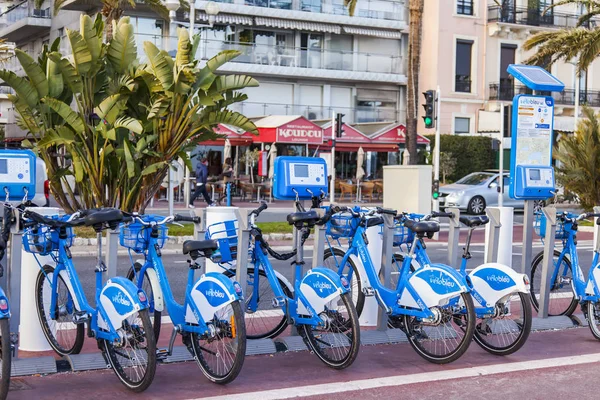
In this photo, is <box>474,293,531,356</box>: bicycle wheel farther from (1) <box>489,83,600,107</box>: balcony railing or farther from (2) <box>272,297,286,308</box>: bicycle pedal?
(1) <box>489,83,600,107</box>: balcony railing

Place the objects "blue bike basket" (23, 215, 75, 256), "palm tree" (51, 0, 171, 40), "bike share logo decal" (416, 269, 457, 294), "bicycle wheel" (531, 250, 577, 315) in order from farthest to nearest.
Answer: "palm tree" (51, 0, 171, 40), "bicycle wheel" (531, 250, 577, 315), "bike share logo decal" (416, 269, 457, 294), "blue bike basket" (23, 215, 75, 256)

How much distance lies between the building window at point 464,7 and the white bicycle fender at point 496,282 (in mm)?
41064

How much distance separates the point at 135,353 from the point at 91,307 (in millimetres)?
670

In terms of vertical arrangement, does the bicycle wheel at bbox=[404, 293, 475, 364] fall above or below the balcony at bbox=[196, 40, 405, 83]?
below

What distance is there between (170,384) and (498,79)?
43869 mm

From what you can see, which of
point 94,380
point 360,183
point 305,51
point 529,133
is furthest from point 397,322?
point 305,51

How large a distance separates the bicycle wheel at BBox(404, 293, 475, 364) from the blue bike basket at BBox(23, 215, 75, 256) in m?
2.81

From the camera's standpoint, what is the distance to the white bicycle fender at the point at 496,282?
743 centimetres

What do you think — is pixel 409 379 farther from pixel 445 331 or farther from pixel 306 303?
pixel 306 303

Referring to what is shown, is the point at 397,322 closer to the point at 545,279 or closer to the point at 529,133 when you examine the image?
the point at 545,279

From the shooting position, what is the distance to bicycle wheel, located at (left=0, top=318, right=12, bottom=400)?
5.54 meters

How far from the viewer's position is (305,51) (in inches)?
1753

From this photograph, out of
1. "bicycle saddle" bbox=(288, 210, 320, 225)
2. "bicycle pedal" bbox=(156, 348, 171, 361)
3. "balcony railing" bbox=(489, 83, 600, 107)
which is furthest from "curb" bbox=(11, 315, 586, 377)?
"balcony railing" bbox=(489, 83, 600, 107)

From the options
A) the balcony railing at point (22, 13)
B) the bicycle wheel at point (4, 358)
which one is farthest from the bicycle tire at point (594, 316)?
the balcony railing at point (22, 13)
